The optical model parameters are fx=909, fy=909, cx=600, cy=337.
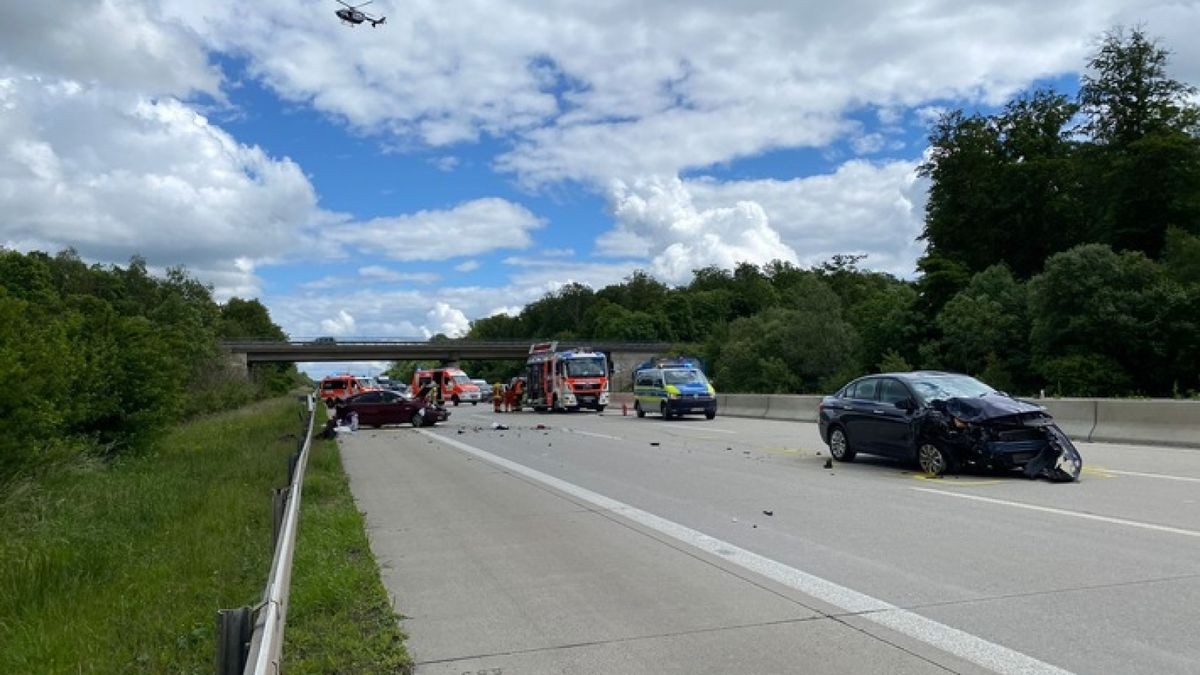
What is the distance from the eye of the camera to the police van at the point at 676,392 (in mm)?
32281

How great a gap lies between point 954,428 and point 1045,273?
136ft

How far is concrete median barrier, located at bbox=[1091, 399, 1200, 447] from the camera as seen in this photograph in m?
17.0

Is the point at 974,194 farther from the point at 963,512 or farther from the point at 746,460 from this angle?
the point at 963,512

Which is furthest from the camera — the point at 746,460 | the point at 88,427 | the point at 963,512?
the point at 88,427

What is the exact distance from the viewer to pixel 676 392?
106ft

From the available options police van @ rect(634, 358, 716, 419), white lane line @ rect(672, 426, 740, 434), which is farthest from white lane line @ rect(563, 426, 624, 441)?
police van @ rect(634, 358, 716, 419)

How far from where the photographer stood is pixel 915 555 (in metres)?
8.09

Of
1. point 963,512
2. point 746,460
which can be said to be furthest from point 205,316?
point 963,512

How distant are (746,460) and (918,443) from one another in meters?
3.80

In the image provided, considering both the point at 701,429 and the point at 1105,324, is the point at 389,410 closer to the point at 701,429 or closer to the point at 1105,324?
the point at 701,429

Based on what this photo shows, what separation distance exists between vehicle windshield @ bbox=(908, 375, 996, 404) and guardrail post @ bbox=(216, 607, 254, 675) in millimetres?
11940

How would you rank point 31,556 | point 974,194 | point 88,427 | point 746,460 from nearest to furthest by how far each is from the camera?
point 31,556 < point 746,460 < point 88,427 < point 974,194

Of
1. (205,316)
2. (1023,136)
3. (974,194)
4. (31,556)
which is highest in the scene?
(1023,136)

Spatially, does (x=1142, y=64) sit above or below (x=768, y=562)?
above
